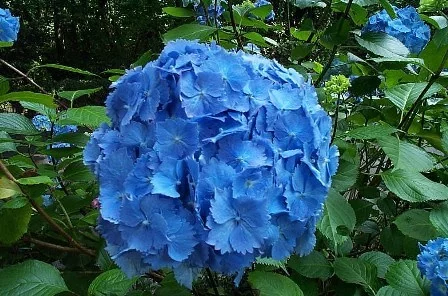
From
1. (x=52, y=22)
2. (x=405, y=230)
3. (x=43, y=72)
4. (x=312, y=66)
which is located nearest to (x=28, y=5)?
(x=52, y=22)

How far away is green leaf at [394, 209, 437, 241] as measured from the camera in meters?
1.25

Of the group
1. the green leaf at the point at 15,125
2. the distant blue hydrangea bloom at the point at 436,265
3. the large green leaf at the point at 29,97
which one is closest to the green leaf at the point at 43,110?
the green leaf at the point at 15,125

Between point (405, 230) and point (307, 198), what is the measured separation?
0.48 m

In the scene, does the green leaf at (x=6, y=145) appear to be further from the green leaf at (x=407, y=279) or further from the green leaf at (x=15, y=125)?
the green leaf at (x=407, y=279)

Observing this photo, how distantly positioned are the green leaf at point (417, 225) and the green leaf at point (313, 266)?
7.5 inches

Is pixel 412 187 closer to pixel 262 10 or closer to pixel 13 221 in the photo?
pixel 13 221

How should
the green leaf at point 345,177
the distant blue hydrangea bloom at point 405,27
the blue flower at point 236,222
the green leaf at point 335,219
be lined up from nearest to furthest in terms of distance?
1. the blue flower at point 236,222
2. the green leaf at point 335,219
3. the green leaf at point 345,177
4. the distant blue hydrangea bloom at point 405,27

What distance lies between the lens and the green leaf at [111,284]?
1.01 m

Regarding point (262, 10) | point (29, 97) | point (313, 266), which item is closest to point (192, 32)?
point (262, 10)

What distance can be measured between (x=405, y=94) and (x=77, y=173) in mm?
760

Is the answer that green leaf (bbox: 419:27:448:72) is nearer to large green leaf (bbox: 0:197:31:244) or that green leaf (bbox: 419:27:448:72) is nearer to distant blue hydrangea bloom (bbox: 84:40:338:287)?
distant blue hydrangea bloom (bbox: 84:40:338:287)

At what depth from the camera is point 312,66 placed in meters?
1.93

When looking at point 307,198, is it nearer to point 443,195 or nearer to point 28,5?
point 443,195

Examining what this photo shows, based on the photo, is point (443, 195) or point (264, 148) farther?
point (443, 195)
